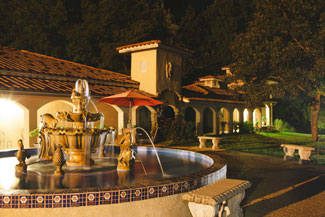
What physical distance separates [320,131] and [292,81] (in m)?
12.2

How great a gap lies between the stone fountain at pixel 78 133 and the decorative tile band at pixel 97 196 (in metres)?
2.35

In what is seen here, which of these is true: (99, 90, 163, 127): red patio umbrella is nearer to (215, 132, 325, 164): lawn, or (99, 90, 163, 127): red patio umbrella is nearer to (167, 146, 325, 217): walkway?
(167, 146, 325, 217): walkway

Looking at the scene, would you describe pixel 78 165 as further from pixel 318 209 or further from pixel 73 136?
pixel 318 209

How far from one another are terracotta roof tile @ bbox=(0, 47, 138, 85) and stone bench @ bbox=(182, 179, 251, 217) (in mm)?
11762

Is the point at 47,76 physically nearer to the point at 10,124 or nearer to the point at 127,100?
the point at 10,124

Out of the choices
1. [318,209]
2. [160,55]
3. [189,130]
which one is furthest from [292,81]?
[318,209]

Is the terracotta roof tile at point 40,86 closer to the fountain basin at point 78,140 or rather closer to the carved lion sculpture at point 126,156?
the fountain basin at point 78,140

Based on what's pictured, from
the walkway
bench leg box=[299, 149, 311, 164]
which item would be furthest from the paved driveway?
bench leg box=[299, 149, 311, 164]

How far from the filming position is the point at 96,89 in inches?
637

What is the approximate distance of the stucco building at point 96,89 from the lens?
12781 mm

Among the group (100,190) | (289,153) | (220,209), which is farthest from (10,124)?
(220,209)

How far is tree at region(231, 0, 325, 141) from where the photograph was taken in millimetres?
19688

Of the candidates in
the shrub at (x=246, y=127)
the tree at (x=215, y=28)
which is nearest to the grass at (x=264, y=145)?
the shrub at (x=246, y=127)

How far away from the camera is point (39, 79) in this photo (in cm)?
1459
